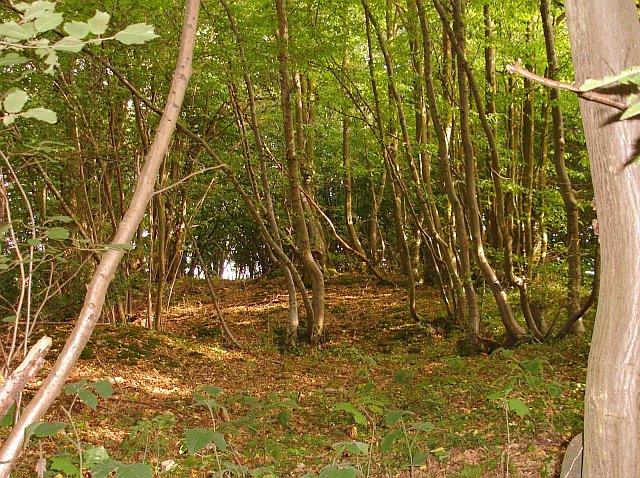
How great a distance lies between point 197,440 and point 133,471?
1.47 feet

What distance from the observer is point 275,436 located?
15.7ft

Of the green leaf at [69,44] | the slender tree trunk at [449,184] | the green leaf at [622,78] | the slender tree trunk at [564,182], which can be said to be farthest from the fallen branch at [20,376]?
the slender tree trunk at [449,184]

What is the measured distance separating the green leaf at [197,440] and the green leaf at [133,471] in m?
0.32

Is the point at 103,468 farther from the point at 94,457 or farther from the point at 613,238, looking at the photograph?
the point at 613,238

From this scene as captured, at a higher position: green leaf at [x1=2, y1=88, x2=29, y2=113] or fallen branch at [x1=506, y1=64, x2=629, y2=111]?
green leaf at [x1=2, y1=88, x2=29, y2=113]

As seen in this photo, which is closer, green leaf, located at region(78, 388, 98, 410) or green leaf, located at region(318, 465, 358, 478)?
green leaf, located at region(318, 465, 358, 478)

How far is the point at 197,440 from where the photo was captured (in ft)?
8.45

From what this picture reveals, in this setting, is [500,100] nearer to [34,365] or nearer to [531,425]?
[531,425]

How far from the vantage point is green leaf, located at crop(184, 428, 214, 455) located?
252 cm

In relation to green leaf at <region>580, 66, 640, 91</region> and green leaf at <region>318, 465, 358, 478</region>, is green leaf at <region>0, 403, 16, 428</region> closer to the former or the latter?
green leaf at <region>318, 465, 358, 478</region>

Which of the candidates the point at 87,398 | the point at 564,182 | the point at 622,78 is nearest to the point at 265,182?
the point at 564,182

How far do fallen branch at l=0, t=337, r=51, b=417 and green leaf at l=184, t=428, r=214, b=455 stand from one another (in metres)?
1.14

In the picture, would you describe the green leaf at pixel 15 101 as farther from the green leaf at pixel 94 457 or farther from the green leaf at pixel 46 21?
the green leaf at pixel 94 457

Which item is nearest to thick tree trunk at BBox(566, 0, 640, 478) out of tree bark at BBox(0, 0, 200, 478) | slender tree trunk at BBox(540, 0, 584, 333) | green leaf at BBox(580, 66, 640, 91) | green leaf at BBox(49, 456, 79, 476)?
green leaf at BBox(580, 66, 640, 91)
